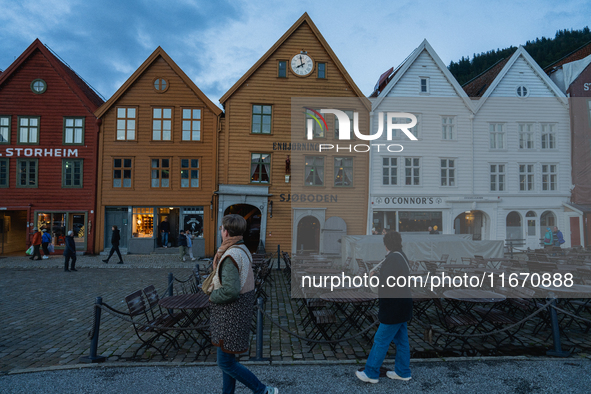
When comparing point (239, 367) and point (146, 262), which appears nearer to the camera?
point (239, 367)

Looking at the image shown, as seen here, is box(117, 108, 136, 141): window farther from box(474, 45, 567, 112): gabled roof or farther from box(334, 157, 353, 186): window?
box(474, 45, 567, 112): gabled roof

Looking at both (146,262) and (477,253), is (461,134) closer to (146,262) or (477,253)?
(477,253)

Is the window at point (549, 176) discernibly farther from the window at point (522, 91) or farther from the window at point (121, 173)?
the window at point (121, 173)

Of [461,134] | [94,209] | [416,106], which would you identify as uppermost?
[416,106]

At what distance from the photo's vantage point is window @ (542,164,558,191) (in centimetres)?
1605

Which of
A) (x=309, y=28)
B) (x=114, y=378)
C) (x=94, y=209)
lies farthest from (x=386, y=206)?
(x=94, y=209)

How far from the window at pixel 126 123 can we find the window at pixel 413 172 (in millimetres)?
15454

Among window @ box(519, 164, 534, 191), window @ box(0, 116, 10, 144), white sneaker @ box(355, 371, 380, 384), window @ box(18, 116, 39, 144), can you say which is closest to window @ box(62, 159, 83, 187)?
window @ box(18, 116, 39, 144)

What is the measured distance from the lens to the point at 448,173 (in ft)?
48.2

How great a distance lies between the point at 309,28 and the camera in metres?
19.6

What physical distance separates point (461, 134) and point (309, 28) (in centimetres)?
1102

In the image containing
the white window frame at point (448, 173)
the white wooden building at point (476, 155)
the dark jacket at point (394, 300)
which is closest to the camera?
the dark jacket at point (394, 300)

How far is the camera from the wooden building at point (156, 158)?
18.8 meters

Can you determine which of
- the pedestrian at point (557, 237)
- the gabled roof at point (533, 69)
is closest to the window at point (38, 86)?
the gabled roof at point (533, 69)
